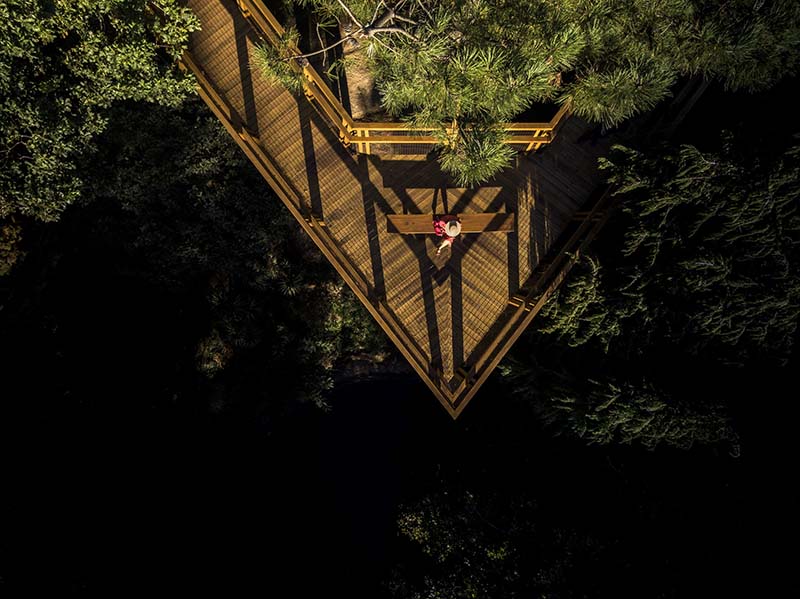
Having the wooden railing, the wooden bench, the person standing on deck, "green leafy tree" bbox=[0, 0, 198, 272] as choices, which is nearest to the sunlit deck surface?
the wooden bench

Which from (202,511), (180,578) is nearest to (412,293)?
(202,511)

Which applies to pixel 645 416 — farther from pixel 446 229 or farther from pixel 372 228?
pixel 372 228

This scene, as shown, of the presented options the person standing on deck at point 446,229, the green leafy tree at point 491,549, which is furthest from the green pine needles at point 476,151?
the green leafy tree at point 491,549

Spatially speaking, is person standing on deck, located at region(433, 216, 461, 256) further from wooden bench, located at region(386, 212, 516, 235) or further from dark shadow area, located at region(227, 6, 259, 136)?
dark shadow area, located at region(227, 6, 259, 136)

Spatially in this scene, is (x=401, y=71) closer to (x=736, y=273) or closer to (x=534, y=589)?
(x=736, y=273)

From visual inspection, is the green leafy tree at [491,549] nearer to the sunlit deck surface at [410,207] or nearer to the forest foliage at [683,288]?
the forest foliage at [683,288]

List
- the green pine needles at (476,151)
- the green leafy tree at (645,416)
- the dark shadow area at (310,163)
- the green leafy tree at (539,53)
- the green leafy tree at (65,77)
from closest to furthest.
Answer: the green leafy tree at (539,53)
the green pine needles at (476,151)
the green leafy tree at (65,77)
the green leafy tree at (645,416)
the dark shadow area at (310,163)
